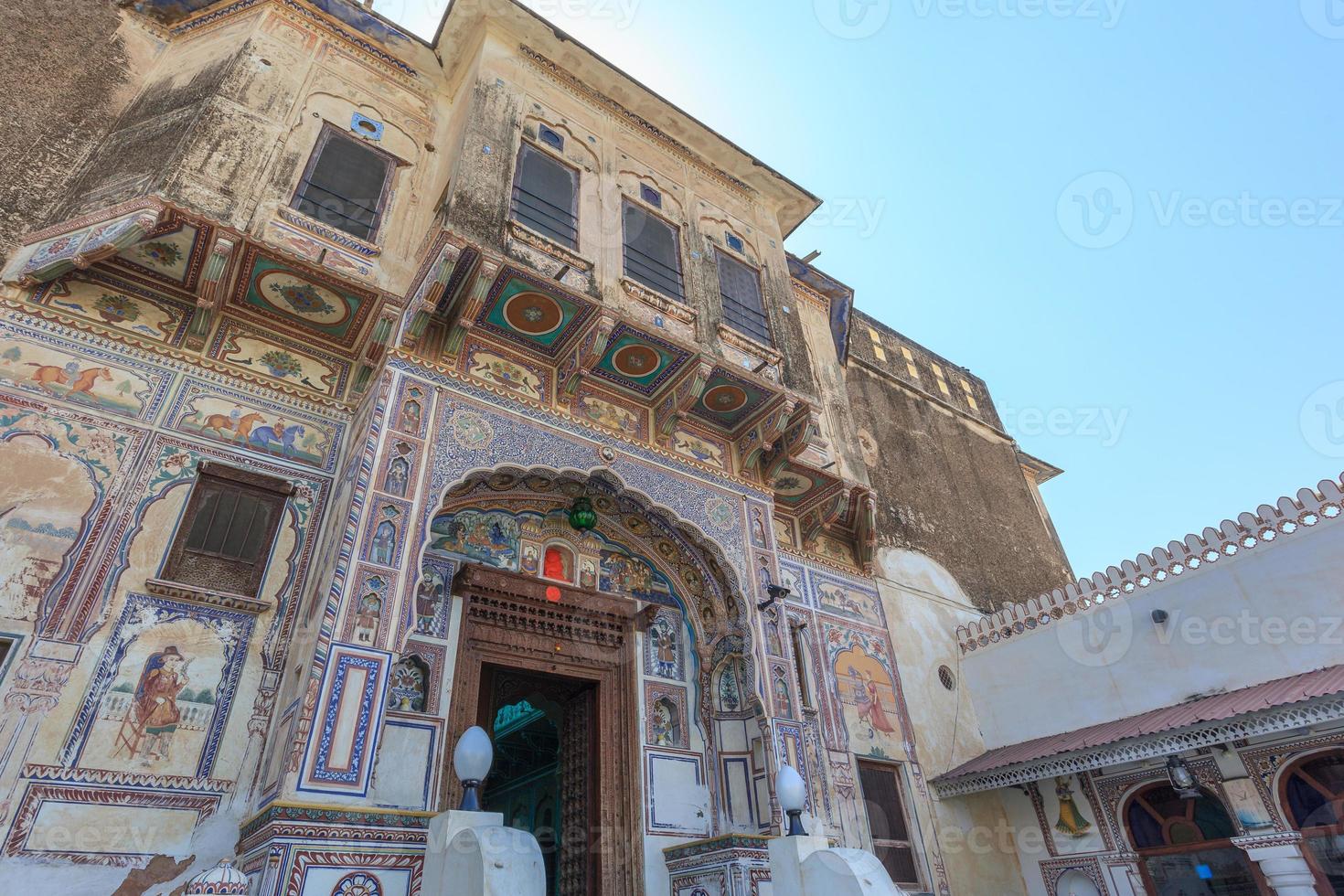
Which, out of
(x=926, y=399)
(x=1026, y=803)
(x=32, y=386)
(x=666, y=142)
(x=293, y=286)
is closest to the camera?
(x=32, y=386)

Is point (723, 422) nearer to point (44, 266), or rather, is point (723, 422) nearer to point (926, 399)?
point (44, 266)

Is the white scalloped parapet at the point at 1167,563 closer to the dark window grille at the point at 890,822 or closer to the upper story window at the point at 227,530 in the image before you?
the dark window grille at the point at 890,822

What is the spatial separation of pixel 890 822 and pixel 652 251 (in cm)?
802

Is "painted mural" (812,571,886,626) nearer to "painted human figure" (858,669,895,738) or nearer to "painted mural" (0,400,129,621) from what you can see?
"painted human figure" (858,669,895,738)

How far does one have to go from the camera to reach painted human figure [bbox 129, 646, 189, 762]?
17.9 ft

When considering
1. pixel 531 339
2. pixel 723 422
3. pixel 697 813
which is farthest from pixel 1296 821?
pixel 531 339

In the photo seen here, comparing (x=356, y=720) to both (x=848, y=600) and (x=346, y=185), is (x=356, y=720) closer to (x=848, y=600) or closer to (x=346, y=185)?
(x=346, y=185)

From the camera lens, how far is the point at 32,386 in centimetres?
610

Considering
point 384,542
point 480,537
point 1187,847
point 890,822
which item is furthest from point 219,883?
point 1187,847

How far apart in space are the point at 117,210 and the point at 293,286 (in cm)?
147

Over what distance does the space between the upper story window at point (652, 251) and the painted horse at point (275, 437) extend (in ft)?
13.8

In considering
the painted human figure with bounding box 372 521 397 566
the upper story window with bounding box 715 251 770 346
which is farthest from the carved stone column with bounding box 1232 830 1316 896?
the painted human figure with bounding box 372 521 397 566

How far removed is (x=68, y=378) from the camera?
6.29m

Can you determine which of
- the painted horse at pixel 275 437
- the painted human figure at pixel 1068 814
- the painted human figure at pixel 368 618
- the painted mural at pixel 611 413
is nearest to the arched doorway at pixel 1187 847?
the painted human figure at pixel 1068 814
